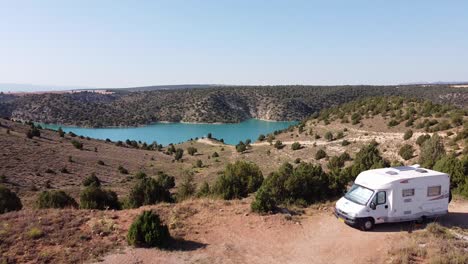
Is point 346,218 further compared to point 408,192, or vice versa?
point 346,218

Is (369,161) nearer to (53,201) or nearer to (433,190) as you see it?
(433,190)

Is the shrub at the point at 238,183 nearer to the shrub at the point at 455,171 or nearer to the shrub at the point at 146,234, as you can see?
the shrub at the point at 146,234

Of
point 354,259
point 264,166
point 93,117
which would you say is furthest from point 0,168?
point 93,117

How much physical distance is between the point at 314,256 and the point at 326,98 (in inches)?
6094

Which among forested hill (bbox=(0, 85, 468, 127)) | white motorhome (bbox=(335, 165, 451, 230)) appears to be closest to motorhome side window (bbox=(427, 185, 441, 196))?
white motorhome (bbox=(335, 165, 451, 230))

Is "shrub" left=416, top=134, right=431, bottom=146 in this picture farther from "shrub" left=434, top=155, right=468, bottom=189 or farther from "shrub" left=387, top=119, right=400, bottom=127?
"shrub" left=434, top=155, right=468, bottom=189

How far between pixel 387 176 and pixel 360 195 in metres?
1.22

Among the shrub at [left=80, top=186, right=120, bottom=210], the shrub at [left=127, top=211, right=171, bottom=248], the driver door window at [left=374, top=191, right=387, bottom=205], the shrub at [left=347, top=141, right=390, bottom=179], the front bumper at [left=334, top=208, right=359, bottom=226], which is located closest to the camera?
the shrub at [left=127, top=211, right=171, bottom=248]

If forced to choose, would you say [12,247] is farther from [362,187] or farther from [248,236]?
[362,187]

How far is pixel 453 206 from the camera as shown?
1628 cm

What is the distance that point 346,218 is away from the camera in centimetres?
→ 1331

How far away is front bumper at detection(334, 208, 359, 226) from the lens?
12.9 meters

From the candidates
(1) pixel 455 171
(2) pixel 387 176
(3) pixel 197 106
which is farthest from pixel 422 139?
(3) pixel 197 106

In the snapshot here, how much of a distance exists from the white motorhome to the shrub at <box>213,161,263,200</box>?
6988mm
